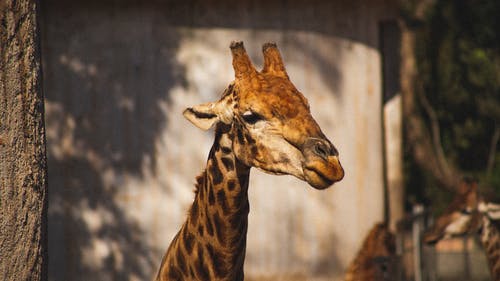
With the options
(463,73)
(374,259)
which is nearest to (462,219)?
(374,259)

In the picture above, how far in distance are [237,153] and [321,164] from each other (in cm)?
95

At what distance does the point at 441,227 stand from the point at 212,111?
6.18 metres

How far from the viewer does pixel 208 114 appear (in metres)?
7.07

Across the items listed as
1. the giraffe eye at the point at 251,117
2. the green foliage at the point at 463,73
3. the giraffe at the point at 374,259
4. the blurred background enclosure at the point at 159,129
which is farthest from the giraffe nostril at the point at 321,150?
the green foliage at the point at 463,73

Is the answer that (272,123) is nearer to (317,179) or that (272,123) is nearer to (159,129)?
(317,179)

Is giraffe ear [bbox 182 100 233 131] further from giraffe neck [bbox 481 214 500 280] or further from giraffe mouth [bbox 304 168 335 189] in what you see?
giraffe neck [bbox 481 214 500 280]

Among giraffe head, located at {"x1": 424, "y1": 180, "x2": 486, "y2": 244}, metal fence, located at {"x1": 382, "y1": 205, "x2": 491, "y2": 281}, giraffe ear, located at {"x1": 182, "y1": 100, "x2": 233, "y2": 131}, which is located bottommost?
metal fence, located at {"x1": 382, "y1": 205, "x2": 491, "y2": 281}

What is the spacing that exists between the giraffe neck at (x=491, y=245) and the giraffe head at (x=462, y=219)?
0.10m

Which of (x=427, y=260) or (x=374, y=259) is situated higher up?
(x=374, y=259)

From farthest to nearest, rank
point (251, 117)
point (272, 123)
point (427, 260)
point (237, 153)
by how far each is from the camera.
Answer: point (427, 260) → point (237, 153) → point (251, 117) → point (272, 123)

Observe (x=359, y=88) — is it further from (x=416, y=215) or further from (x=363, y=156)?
(x=416, y=215)

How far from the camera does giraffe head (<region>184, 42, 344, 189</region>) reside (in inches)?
242

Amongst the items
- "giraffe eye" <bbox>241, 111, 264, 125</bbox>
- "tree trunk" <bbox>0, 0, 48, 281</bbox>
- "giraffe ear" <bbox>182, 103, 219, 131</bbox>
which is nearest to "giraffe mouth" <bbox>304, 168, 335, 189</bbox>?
"giraffe eye" <bbox>241, 111, 264, 125</bbox>

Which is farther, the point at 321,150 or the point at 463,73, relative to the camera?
the point at 463,73
